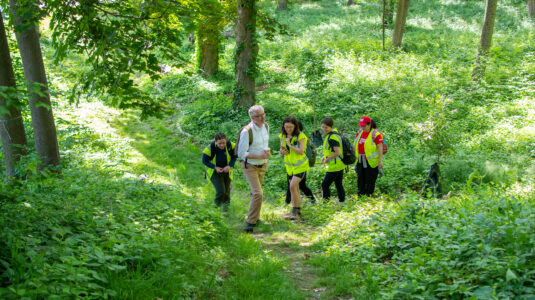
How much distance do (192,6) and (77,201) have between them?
3.55 metres

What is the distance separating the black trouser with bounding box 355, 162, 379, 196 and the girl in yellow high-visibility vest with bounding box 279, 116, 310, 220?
1462mm

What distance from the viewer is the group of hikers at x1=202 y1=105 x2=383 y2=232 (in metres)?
6.82

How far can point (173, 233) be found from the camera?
483 centimetres

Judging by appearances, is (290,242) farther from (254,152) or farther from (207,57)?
(207,57)

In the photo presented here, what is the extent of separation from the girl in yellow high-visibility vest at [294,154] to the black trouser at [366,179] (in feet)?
4.80

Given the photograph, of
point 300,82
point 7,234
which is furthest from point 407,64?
point 7,234

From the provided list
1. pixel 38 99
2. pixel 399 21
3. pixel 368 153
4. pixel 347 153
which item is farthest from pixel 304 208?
pixel 399 21

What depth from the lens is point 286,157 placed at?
25.3 feet

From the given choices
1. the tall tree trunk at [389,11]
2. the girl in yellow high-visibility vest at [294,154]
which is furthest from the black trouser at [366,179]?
the tall tree trunk at [389,11]

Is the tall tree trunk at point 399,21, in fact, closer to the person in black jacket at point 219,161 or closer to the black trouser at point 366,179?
the black trouser at point 366,179

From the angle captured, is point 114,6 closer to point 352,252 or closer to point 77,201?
point 77,201

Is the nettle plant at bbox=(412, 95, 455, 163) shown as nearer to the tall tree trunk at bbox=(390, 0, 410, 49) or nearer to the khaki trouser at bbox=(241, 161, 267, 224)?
the khaki trouser at bbox=(241, 161, 267, 224)

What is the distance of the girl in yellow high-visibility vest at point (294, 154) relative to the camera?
7.36m

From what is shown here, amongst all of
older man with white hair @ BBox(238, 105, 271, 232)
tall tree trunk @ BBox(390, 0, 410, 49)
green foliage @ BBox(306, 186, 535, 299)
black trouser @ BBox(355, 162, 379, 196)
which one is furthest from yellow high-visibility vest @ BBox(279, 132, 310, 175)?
tall tree trunk @ BBox(390, 0, 410, 49)
